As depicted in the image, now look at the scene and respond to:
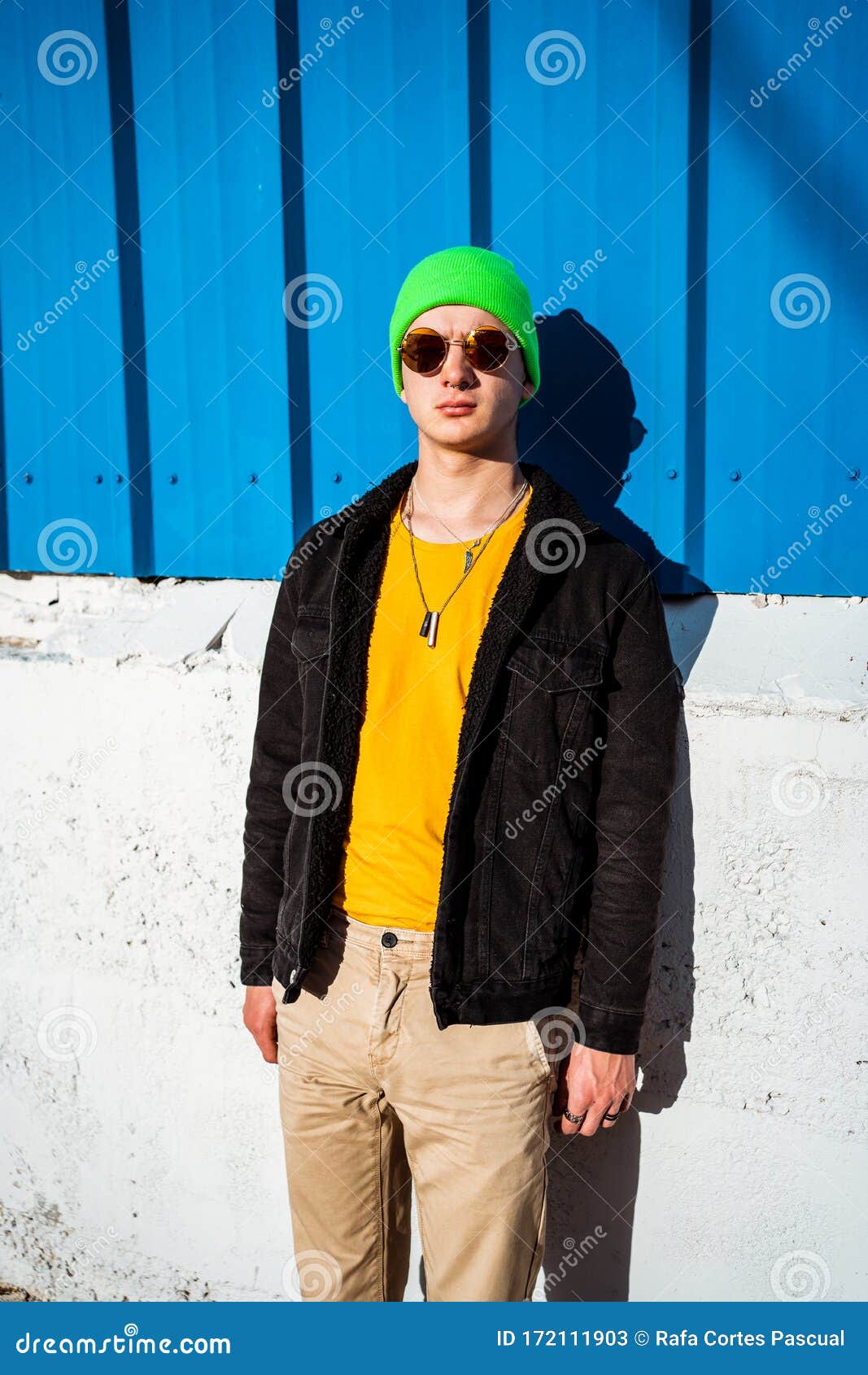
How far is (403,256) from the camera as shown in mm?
2383

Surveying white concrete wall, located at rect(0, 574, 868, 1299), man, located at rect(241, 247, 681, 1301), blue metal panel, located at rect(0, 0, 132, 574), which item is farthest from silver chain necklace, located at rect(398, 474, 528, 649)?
blue metal panel, located at rect(0, 0, 132, 574)

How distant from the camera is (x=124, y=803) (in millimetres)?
2605

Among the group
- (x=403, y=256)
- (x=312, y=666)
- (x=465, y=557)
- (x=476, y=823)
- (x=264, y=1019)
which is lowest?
(x=264, y=1019)

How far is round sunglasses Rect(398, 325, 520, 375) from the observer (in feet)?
6.23

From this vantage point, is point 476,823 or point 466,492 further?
point 466,492

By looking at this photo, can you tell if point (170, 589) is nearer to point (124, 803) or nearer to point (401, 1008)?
point (124, 803)

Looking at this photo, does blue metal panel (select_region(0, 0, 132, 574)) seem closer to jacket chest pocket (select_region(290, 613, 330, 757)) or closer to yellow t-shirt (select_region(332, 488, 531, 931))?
jacket chest pocket (select_region(290, 613, 330, 757))

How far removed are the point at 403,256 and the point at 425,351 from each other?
0.59 meters

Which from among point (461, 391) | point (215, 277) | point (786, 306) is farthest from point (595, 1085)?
point (215, 277)

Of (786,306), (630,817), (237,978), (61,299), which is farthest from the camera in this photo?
(61,299)

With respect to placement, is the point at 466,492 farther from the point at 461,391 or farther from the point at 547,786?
the point at 547,786

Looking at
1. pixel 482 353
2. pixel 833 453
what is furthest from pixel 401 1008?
pixel 833 453

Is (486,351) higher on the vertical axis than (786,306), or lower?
lower

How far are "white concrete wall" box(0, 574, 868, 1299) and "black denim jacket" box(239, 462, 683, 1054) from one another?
0.28 meters
